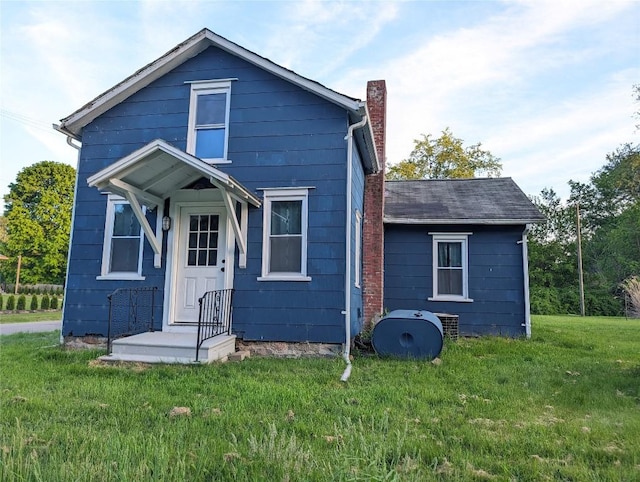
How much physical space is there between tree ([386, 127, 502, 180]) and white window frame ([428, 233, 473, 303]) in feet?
62.4

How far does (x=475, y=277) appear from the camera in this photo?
387 inches

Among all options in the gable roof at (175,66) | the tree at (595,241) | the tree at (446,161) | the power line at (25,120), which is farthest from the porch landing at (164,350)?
the tree at (595,241)

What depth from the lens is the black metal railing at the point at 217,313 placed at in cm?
671

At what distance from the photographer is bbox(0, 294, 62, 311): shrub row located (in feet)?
→ 63.4

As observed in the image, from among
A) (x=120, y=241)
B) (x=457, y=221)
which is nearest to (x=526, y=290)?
(x=457, y=221)

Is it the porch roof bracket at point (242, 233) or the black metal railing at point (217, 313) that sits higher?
the porch roof bracket at point (242, 233)

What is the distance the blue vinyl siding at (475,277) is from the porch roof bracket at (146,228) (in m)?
5.51

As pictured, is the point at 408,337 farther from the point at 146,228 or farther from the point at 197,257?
the point at 146,228

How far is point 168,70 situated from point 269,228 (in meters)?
3.72

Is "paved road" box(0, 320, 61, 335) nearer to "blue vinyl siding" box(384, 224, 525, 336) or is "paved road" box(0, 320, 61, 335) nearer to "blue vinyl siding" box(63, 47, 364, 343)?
"blue vinyl siding" box(63, 47, 364, 343)

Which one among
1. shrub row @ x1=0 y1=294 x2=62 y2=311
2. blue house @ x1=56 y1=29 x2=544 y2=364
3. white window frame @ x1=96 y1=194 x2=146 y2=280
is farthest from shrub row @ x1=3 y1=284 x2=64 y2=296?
blue house @ x1=56 y1=29 x2=544 y2=364

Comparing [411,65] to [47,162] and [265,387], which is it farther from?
[47,162]

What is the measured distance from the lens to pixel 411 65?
10930mm

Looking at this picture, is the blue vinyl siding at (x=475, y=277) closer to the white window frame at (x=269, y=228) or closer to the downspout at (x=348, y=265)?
the downspout at (x=348, y=265)
